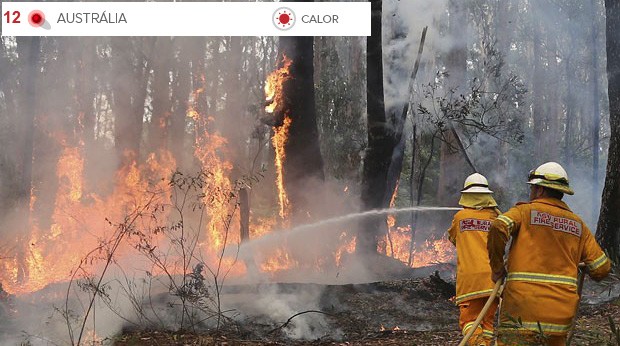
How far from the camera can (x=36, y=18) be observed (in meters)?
9.55

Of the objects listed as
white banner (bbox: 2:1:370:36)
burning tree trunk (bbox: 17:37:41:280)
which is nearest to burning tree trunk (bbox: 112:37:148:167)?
burning tree trunk (bbox: 17:37:41:280)

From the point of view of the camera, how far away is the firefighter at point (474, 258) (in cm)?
489

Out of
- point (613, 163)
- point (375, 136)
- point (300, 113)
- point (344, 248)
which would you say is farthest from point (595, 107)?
point (613, 163)

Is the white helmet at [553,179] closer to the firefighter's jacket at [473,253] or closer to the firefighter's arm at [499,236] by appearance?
the firefighter's arm at [499,236]

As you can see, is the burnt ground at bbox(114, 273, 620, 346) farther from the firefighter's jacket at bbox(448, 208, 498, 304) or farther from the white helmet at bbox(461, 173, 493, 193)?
the white helmet at bbox(461, 173, 493, 193)

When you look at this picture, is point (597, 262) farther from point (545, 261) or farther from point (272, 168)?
point (272, 168)

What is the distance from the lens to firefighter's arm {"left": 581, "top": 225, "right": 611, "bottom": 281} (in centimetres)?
382

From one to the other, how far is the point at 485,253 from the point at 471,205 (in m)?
0.46

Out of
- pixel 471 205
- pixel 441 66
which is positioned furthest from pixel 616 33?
pixel 441 66

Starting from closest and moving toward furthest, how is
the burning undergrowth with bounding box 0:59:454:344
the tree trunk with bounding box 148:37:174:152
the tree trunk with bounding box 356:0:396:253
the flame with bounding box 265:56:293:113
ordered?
the burning undergrowth with bounding box 0:59:454:344
the flame with bounding box 265:56:293:113
the tree trunk with bounding box 356:0:396:253
the tree trunk with bounding box 148:37:174:152

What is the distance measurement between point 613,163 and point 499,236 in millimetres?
5667

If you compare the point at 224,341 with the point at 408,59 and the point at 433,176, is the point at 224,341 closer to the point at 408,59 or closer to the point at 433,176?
the point at 408,59

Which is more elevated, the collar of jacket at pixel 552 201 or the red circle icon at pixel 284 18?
the red circle icon at pixel 284 18

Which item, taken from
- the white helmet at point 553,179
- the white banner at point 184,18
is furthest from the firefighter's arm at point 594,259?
the white banner at point 184,18
